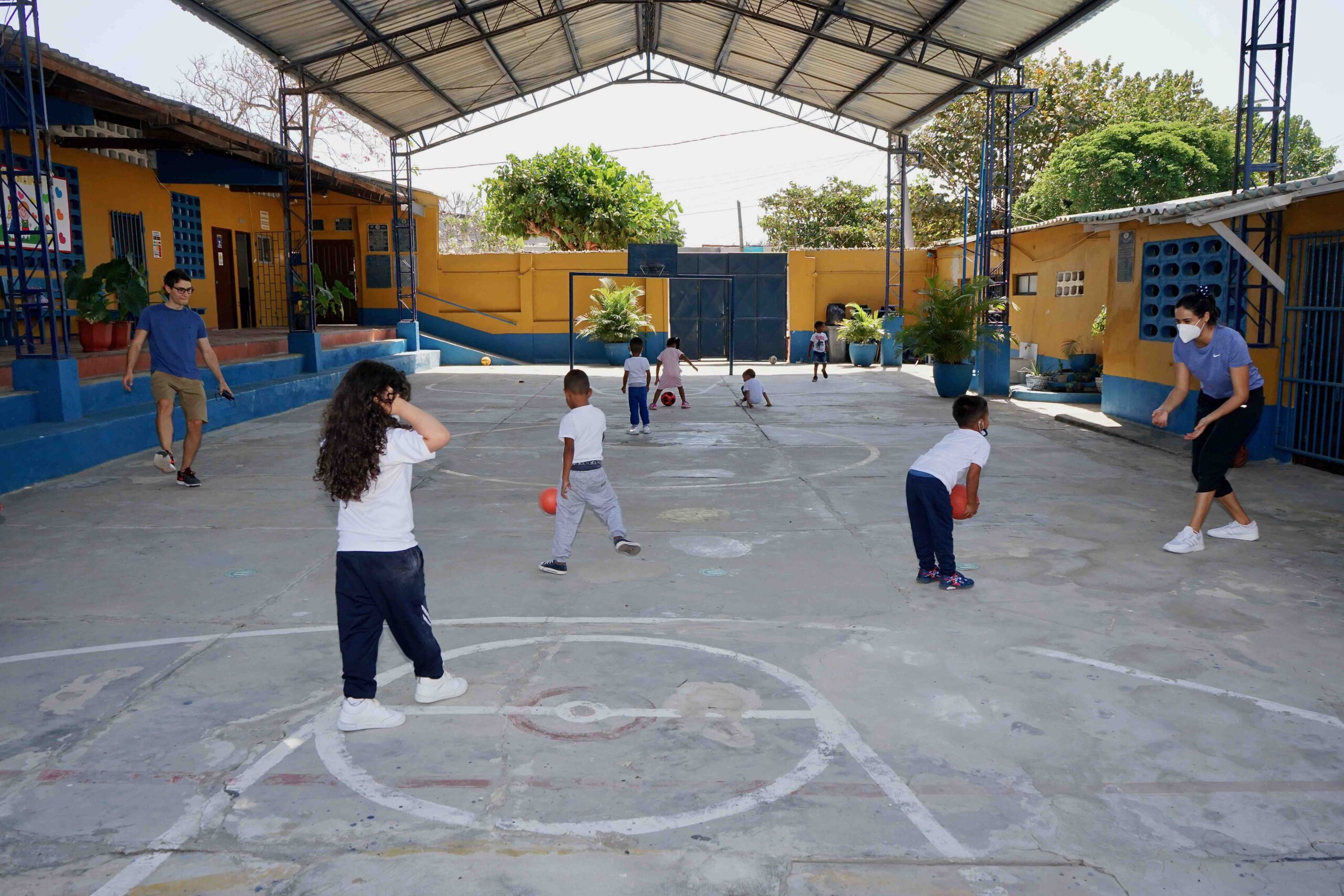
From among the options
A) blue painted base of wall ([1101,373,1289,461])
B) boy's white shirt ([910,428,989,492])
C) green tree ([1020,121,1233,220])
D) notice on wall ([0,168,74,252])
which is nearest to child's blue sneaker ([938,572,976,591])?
boy's white shirt ([910,428,989,492])

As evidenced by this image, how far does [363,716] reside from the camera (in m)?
3.93

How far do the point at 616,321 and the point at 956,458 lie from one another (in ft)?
65.0

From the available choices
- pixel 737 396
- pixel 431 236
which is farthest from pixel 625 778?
pixel 431 236

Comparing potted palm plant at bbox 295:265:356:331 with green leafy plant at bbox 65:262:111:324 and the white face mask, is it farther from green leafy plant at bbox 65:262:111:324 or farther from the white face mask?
the white face mask

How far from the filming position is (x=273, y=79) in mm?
34656

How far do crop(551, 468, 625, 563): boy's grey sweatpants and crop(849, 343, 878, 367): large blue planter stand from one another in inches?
745

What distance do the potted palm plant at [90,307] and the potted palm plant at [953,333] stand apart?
40.1 feet

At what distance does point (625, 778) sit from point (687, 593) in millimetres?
2307

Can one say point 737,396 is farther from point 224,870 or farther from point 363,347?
point 224,870

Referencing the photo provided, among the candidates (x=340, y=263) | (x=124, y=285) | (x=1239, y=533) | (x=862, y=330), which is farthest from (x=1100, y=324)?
(x=340, y=263)

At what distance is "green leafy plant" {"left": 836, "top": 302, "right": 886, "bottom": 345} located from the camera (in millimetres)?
24172

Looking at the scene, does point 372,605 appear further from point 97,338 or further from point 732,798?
point 97,338

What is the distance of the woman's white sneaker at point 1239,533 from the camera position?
6992mm

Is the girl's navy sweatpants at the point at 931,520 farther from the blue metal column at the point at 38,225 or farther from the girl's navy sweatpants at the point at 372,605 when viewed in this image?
the blue metal column at the point at 38,225
